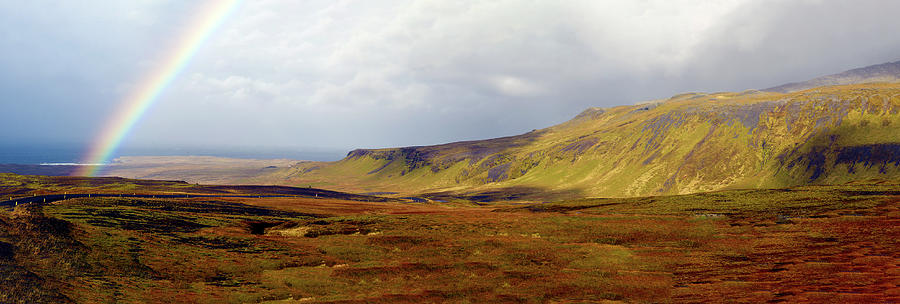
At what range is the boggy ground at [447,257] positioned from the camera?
2878cm

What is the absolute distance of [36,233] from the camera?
3541cm

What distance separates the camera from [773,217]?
61.0 meters

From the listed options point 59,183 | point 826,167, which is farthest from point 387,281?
point 826,167

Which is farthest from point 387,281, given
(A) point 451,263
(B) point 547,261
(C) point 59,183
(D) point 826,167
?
(D) point 826,167

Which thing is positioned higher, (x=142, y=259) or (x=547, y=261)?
(x=142, y=259)

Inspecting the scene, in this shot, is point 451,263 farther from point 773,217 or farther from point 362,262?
point 773,217

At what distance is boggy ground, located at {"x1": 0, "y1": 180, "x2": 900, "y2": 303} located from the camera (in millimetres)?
28781

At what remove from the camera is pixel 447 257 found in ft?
142

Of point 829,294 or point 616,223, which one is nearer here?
point 829,294

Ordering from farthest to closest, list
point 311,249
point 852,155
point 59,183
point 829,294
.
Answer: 1. point 852,155
2. point 59,183
3. point 311,249
4. point 829,294

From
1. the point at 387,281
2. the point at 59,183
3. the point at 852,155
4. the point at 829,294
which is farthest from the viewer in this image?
the point at 852,155

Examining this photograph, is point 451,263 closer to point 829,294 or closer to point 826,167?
point 829,294

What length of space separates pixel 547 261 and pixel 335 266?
21.3 metres

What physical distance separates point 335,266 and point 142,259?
55.5 ft
